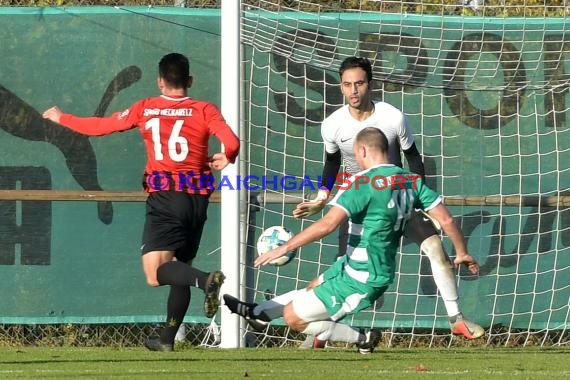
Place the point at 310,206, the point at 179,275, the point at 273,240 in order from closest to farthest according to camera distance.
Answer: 1. the point at 179,275
2. the point at 310,206
3. the point at 273,240

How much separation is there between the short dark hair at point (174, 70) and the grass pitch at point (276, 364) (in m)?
1.74

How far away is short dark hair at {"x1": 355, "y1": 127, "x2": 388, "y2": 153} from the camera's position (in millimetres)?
6598

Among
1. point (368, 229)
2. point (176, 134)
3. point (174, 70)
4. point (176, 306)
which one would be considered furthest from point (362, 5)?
point (368, 229)

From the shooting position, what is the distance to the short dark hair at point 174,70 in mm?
7555

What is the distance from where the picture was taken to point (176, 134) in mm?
7555

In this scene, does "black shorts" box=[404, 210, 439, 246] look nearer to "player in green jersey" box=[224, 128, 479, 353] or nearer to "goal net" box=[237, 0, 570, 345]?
"player in green jersey" box=[224, 128, 479, 353]

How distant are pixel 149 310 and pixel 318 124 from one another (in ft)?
6.57

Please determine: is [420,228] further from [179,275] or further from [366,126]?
[179,275]

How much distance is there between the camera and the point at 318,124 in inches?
376

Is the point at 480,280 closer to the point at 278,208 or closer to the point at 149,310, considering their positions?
the point at 278,208

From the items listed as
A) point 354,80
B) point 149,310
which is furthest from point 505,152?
point 149,310

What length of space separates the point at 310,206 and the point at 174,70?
125 cm

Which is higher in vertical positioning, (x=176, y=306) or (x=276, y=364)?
(x=176, y=306)

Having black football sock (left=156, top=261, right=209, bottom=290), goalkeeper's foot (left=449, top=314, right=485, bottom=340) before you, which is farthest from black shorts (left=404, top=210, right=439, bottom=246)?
black football sock (left=156, top=261, right=209, bottom=290)
